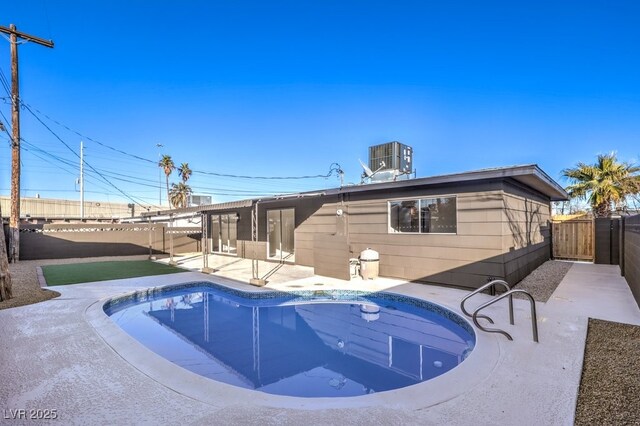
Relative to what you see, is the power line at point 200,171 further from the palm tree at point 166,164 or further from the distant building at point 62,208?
the distant building at point 62,208

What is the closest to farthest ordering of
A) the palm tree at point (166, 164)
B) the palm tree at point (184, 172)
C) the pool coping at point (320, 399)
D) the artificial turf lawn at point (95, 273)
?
1. the pool coping at point (320, 399)
2. the artificial turf lawn at point (95, 273)
3. the palm tree at point (166, 164)
4. the palm tree at point (184, 172)

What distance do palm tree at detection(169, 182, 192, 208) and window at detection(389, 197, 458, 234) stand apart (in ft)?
94.0

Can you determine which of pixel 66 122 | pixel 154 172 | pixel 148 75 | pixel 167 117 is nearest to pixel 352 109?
pixel 148 75

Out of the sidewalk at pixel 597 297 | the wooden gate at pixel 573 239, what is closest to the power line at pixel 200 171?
the sidewalk at pixel 597 297

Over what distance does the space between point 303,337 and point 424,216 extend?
444 cm

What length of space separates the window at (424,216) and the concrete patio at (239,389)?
9.02 feet

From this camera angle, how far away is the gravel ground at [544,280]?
21.3ft

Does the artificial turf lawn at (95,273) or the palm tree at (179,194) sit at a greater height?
the palm tree at (179,194)

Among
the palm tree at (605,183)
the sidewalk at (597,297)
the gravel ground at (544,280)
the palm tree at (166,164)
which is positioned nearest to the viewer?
the sidewalk at (597,297)

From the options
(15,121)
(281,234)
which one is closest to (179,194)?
(15,121)

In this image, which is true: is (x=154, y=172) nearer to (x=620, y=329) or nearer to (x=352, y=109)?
(x=352, y=109)

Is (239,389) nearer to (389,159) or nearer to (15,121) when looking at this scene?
(389,159)

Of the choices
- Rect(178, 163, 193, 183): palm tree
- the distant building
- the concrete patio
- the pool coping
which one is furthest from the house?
Rect(178, 163, 193, 183): palm tree

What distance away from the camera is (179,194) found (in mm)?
31953
